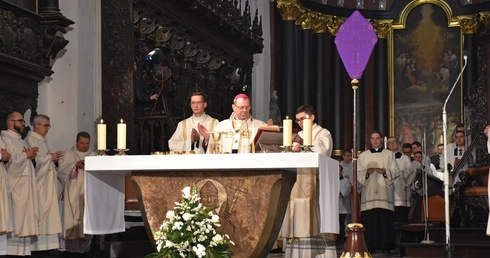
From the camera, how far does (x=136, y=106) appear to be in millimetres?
14422

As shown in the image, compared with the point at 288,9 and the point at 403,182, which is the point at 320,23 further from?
the point at 403,182

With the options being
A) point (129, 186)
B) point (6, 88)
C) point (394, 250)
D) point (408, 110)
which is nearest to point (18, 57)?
point (6, 88)

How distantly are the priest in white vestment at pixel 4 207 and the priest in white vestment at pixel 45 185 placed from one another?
72cm

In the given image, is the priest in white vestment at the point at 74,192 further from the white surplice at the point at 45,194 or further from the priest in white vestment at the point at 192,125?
the priest in white vestment at the point at 192,125

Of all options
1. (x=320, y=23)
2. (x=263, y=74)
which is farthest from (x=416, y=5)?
(x=263, y=74)

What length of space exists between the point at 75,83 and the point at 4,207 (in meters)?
2.87

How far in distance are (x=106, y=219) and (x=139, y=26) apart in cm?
639

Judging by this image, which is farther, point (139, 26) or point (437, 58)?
point (437, 58)

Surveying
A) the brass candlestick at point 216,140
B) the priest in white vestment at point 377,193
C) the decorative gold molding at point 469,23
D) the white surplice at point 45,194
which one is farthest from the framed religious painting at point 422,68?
the brass candlestick at point 216,140

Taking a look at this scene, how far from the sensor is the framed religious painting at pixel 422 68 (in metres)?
24.4

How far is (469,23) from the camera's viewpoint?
2350cm

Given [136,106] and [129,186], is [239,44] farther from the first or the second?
[129,186]

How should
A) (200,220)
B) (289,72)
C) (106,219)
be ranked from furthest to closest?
(289,72) → (106,219) → (200,220)

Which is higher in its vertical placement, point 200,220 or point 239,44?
point 239,44
